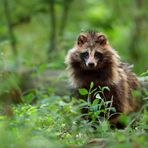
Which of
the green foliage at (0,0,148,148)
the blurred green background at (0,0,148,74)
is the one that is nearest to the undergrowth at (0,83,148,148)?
the green foliage at (0,0,148,148)

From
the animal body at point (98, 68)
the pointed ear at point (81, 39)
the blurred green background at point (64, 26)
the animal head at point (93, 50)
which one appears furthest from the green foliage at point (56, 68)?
the pointed ear at point (81, 39)

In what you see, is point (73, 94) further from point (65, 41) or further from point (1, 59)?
point (65, 41)

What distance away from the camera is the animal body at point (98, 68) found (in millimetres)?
9266

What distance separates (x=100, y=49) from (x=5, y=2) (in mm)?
5838

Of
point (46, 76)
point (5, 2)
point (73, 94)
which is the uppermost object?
point (5, 2)

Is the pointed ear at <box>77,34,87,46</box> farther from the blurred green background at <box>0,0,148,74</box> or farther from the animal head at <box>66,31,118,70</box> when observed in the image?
the blurred green background at <box>0,0,148,74</box>

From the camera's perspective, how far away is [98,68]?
30.6ft

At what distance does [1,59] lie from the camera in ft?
31.7

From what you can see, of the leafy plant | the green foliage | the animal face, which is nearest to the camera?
the green foliage

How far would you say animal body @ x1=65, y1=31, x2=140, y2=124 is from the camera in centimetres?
927

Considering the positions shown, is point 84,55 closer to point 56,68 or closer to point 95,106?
point 95,106

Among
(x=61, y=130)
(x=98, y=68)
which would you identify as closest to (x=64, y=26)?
(x=98, y=68)

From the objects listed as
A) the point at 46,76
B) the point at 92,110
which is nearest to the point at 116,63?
the point at 92,110

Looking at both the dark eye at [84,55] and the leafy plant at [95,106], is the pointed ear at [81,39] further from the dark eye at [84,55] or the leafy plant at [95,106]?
the leafy plant at [95,106]
